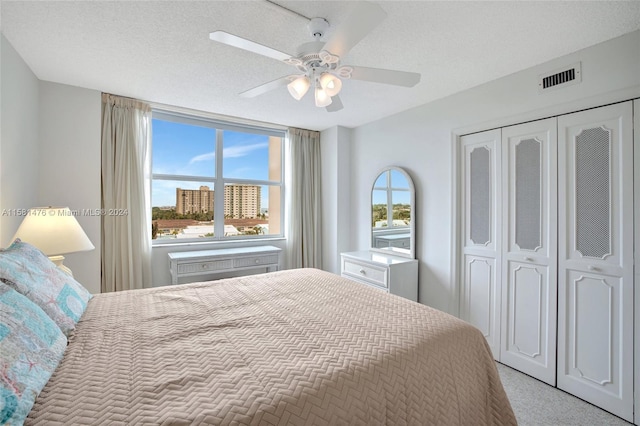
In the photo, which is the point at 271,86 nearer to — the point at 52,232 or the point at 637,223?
the point at 52,232

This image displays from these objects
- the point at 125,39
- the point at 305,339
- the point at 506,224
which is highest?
the point at 125,39

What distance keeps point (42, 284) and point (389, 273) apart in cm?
264

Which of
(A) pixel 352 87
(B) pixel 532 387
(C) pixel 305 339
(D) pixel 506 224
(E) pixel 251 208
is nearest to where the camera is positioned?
(C) pixel 305 339

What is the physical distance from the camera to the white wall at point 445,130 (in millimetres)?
1960

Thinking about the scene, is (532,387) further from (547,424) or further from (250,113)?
(250,113)

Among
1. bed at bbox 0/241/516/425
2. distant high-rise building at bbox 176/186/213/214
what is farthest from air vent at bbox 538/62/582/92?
distant high-rise building at bbox 176/186/213/214

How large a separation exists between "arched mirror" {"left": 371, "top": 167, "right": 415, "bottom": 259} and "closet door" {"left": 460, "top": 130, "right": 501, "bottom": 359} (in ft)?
1.99

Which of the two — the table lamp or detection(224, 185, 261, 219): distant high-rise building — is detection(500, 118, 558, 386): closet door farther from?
the table lamp

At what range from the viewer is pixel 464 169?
2.86 m

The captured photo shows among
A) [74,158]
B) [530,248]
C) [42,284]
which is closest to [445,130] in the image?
[530,248]

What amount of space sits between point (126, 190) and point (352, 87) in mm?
2586

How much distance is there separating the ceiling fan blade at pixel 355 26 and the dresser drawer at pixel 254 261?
266 cm

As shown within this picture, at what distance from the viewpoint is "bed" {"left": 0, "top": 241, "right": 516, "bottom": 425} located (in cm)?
84

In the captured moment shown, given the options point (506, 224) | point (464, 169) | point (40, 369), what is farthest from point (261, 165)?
point (40, 369)
